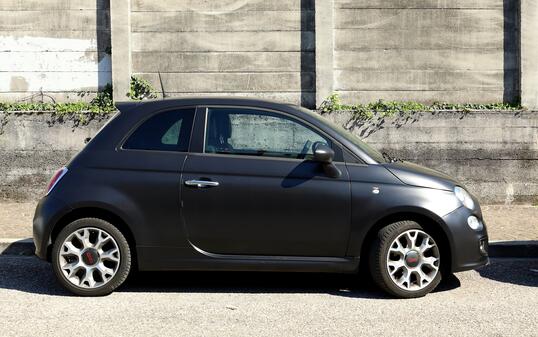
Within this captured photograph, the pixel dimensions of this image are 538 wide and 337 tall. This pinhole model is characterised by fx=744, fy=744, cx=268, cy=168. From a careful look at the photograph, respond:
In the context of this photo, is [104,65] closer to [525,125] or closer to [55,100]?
[55,100]

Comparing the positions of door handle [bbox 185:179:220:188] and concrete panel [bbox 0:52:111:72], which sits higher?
concrete panel [bbox 0:52:111:72]

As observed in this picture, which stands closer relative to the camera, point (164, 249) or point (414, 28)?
point (164, 249)

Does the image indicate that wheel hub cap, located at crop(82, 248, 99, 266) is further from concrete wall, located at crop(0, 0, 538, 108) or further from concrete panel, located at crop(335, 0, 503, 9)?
concrete panel, located at crop(335, 0, 503, 9)

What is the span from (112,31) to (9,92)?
1772 mm

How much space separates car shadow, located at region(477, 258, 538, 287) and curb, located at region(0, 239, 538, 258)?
96mm

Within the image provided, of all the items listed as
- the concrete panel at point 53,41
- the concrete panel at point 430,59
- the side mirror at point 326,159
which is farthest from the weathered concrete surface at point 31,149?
the side mirror at point 326,159

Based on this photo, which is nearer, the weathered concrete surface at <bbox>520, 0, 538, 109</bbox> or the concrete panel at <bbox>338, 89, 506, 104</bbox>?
the weathered concrete surface at <bbox>520, 0, 538, 109</bbox>

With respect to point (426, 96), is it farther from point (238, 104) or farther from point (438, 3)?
point (238, 104)

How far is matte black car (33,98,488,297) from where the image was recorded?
616 centimetres

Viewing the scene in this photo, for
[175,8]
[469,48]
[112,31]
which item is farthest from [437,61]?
[112,31]

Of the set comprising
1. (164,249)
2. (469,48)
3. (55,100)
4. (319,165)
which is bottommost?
(164,249)

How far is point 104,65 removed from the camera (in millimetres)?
10883

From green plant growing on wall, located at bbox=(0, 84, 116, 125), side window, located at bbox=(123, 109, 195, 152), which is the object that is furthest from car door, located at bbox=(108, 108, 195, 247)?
green plant growing on wall, located at bbox=(0, 84, 116, 125)

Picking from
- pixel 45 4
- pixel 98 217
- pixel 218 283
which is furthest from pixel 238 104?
pixel 45 4
